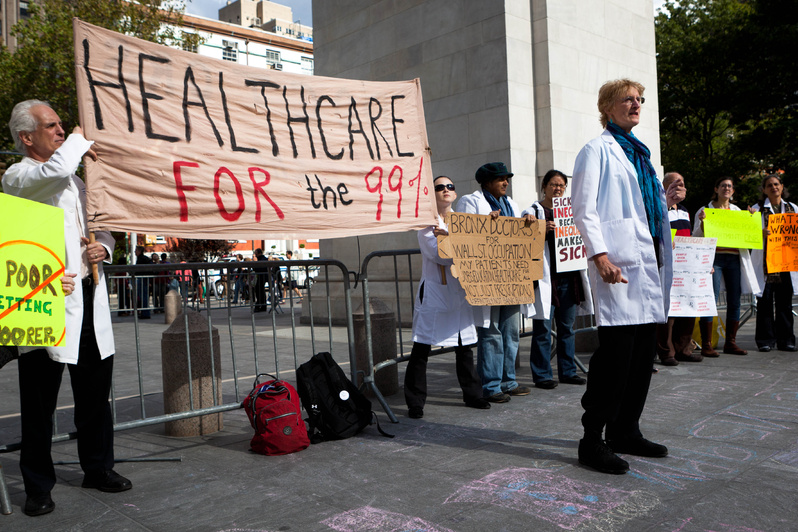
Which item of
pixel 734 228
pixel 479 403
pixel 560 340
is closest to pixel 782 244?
pixel 734 228

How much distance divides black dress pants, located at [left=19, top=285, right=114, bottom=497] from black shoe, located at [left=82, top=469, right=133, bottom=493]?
0.11ft

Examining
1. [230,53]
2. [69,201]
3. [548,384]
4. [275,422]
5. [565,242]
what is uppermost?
[230,53]

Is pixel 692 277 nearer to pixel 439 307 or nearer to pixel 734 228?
pixel 734 228

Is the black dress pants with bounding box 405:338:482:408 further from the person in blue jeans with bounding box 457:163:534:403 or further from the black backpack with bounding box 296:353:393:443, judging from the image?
the black backpack with bounding box 296:353:393:443

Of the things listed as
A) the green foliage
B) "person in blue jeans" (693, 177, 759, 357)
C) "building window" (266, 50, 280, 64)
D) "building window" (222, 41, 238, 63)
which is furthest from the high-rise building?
"person in blue jeans" (693, 177, 759, 357)

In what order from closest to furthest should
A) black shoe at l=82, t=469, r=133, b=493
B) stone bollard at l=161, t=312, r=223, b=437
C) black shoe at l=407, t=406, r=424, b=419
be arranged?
black shoe at l=82, t=469, r=133, b=493, stone bollard at l=161, t=312, r=223, b=437, black shoe at l=407, t=406, r=424, b=419

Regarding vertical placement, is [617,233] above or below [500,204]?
below

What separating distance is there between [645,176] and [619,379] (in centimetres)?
123

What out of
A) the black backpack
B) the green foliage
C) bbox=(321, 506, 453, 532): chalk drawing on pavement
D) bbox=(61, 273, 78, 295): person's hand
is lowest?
bbox=(321, 506, 453, 532): chalk drawing on pavement

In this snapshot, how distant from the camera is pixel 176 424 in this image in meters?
4.94

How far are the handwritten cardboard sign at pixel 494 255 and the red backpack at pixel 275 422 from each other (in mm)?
1666

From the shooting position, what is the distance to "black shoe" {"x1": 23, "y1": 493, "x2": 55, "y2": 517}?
334 centimetres

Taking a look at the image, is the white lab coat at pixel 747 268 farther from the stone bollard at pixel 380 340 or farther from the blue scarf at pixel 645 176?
the blue scarf at pixel 645 176

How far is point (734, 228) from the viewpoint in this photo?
7.74 meters
